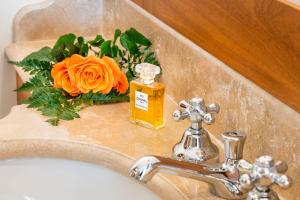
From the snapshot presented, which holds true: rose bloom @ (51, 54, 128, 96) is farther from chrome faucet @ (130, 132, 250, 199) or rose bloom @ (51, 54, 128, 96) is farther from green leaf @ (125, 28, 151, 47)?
chrome faucet @ (130, 132, 250, 199)

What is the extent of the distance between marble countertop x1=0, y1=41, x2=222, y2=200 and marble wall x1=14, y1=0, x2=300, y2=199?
0.08 meters

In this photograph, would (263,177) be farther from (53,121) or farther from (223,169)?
(53,121)

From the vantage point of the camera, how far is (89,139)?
100cm

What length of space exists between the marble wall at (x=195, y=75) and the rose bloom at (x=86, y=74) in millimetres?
128

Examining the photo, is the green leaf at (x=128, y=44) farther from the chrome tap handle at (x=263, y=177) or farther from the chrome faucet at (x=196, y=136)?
the chrome tap handle at (x=263, y=177)

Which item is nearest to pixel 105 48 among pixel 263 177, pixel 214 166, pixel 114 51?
pixel 114 51

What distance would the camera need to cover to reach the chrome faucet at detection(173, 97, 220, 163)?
854 mm

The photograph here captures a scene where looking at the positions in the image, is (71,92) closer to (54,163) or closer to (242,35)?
(54,163)

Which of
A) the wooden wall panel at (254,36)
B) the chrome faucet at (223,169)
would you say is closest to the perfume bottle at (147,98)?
the wooden wall panel at (254,36)

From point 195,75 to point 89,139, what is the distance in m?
0.23

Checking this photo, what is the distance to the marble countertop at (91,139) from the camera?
3.17 ft

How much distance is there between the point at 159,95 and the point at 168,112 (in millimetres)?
109

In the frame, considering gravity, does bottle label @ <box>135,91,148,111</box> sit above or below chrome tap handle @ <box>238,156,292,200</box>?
below

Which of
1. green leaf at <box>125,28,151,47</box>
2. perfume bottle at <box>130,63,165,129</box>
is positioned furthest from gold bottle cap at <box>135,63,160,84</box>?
green leaf at <box>125,28,151,47</box>
